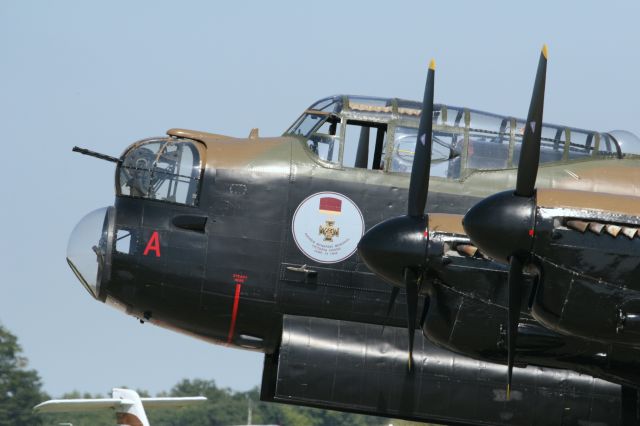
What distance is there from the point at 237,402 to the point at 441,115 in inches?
1995

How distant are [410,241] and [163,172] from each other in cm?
506

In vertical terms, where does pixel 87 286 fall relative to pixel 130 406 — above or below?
above

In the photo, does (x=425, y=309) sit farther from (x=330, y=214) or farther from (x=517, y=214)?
(x=517, y=214)

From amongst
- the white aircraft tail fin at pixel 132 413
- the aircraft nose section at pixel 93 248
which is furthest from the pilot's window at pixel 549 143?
the white aircraft tail fin at pixel 132 413

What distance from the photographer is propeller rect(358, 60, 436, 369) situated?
61.6 ft

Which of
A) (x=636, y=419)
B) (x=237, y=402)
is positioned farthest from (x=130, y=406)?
(x=237, y=402)

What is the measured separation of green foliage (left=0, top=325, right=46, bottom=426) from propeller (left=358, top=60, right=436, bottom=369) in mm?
39838

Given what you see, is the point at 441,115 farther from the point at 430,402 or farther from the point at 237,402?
the point at 237,402

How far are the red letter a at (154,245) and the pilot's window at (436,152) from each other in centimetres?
384

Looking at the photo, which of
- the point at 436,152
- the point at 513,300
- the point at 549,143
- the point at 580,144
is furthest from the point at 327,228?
the point at 513,300

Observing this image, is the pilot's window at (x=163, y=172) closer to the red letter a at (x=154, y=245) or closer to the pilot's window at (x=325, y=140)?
the red letter a at (x=154, y=245)

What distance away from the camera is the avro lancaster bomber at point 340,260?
21062mm

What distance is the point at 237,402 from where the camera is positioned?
71500 millimetres

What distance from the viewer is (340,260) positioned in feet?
71.1
